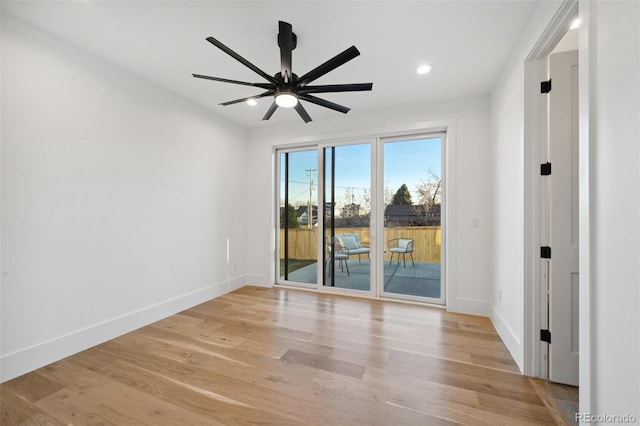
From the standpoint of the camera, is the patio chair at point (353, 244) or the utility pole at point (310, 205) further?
the utility pole at point (310, 205)

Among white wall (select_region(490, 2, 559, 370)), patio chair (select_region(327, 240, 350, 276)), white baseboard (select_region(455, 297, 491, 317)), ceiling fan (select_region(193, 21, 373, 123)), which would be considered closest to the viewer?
ceiling fan (select_region(193, 21, 373, 123))

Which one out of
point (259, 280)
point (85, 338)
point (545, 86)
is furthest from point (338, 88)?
point (259, 280)

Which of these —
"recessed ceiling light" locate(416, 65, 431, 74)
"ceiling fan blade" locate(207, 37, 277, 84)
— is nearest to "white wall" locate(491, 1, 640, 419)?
"recessed ceiling light" locate(416, 65, 431, 74)

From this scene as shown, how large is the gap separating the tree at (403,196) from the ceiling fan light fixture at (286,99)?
86.2 inches

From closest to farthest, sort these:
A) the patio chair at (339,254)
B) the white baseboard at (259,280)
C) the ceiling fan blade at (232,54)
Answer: the ceiling fan blade at (232,54), the patio chair at (339,254), the white baseboard at (259,280)

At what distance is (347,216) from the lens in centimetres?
401

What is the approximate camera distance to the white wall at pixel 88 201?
1952mm

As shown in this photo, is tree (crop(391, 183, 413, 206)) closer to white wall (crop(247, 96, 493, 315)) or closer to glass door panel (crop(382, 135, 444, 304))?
glass door panel (crop(382, 135, 444, 304))

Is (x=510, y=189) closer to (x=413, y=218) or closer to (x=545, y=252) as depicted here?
(x=545, y=252)

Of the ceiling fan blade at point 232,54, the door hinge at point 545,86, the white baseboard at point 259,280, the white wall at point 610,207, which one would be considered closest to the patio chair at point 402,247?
the white baseboard at point 259,280

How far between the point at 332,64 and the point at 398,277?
306cm

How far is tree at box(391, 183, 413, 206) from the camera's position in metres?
3.66

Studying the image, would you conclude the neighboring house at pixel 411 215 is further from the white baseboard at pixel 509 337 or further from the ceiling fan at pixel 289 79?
the ceiling fan at pixel 289 79

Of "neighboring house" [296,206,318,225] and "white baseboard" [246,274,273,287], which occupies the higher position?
"neighboring house" [296,206,318,225]
